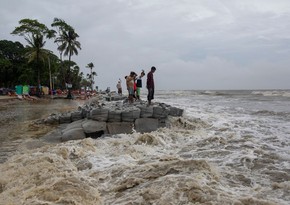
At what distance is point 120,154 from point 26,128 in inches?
228

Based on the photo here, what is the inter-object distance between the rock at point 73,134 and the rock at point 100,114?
988 mm

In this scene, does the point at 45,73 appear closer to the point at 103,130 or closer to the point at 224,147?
the point at 103,130

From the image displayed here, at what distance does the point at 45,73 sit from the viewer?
4472cm

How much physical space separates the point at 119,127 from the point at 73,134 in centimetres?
173

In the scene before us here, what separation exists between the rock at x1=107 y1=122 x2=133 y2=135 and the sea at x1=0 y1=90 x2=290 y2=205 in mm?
1557

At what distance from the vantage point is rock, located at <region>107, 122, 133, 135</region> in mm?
9867

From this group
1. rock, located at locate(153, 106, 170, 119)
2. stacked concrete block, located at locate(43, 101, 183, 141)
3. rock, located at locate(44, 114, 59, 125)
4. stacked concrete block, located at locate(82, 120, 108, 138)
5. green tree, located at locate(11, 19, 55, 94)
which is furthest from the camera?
green tree, located at locate(11, 19, 55, 94)

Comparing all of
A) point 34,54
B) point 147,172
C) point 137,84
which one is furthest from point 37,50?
point 147,172

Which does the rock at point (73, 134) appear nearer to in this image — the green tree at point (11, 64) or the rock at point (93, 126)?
the rock at point (93, 126)

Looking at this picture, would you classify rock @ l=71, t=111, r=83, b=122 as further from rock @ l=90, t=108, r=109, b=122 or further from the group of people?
the group of people

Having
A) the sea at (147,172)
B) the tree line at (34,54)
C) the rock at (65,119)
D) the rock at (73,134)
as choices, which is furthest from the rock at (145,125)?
the tree line at (34,54)

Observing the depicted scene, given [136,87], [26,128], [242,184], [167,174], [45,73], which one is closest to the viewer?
[242,184]

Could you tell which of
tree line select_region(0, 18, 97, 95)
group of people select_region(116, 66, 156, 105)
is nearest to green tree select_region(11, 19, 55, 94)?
tree line select_region(0, 18, 97, 95)

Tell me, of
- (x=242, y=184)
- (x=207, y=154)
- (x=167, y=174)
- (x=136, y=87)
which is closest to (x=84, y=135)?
(x=207, y=154)
